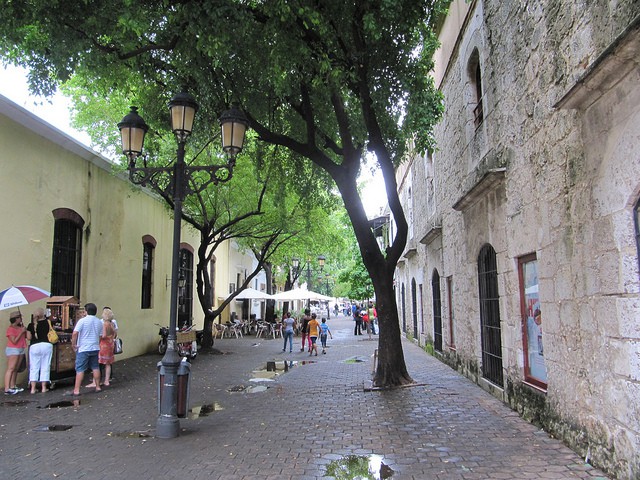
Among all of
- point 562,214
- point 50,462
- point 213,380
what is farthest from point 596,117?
point 213,380

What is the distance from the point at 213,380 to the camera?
11.0 m

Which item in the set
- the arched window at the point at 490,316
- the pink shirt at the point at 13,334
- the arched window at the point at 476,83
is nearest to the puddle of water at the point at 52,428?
the pink shirt at the point at 13,334

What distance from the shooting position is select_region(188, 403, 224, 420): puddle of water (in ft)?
24.2

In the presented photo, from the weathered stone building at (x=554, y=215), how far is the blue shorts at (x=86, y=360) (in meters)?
7.43

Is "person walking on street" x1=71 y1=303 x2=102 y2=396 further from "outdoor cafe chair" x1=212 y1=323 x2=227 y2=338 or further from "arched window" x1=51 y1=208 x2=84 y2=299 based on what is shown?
"outdoor cafe chair" x1=212 y1=323 x2=227 y2=338

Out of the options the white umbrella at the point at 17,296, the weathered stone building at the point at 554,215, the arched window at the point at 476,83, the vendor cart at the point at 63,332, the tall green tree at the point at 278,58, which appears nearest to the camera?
the weathered stone building at the point at 554,215

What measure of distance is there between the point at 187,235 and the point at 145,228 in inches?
146

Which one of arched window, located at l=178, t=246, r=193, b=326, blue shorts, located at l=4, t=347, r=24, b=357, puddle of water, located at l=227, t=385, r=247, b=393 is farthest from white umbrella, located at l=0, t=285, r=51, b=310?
arched window, located at l=178, t=246, r=193, b=326

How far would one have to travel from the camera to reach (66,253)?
11938 mm

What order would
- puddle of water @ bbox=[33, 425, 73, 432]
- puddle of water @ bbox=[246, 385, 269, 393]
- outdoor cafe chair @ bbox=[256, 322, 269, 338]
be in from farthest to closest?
outdoor cafe chair @ bbox=[256, 322, 269, 338] < puddle of water @ bbox=[246, 385, 269, 393] < puddle of water @ bbox=[33, 425, 73, 432]

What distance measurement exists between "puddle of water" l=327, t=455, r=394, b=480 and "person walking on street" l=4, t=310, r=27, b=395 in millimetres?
7045

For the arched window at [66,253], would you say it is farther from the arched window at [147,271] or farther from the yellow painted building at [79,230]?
the arched window at [147,271]

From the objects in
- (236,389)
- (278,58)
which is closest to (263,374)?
(236,389)

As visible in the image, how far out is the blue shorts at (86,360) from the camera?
9.08m
